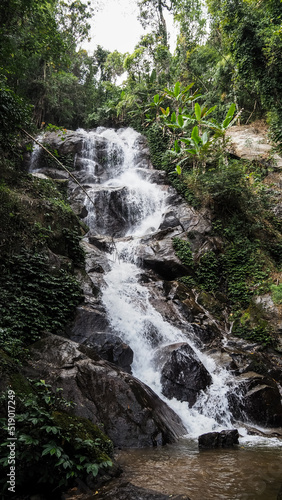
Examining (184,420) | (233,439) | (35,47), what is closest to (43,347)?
(184,420)

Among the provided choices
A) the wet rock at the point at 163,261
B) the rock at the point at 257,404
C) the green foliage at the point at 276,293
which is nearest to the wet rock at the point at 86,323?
the rock at the point at 257,404

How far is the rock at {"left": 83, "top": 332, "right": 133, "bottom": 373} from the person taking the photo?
6.09m

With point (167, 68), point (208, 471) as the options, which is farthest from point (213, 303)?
point (167, 68)

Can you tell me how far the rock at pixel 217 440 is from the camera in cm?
443

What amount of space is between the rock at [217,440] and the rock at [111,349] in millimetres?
2197

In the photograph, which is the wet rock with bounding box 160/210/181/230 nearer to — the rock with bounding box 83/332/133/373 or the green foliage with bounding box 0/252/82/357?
the green foliage with bounding box 0/252/82/357

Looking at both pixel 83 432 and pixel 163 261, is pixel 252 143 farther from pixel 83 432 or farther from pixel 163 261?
pixel 83 432

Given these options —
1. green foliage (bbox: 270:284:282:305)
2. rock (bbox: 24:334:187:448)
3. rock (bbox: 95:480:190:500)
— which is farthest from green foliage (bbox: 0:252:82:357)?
green foliage (bbox: 270:284:282:305)

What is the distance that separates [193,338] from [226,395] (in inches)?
81.2

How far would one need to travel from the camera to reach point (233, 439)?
4.59 metres

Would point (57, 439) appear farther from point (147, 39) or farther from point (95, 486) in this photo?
point (147, 39)

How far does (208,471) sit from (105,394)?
74.3 inches

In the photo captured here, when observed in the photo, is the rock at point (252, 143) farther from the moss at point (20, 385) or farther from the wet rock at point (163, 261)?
the moss at point (20, 385)

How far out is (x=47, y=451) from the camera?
250 centimetres
